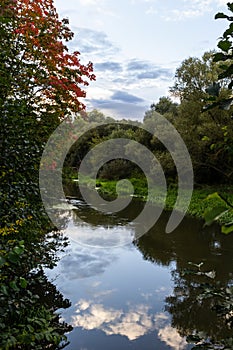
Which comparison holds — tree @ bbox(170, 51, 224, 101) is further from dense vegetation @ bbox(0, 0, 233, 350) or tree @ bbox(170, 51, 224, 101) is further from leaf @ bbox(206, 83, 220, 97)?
leaf @ bbox(206, 83, 220, 97)

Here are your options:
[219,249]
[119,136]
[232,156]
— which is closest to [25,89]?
[232,156]

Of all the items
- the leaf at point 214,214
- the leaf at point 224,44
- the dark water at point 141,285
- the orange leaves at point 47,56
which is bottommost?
the dark water at point 141,285

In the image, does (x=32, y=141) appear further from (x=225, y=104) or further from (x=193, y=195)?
(x=193, y=195)

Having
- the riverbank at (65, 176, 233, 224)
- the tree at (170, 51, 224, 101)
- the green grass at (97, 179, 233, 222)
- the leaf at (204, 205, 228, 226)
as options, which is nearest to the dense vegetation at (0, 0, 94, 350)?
the leaf at (204, 205, 228, 226)

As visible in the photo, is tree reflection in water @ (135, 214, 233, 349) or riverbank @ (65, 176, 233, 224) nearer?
tree reflection in water @ (135, 214, 233, 349)

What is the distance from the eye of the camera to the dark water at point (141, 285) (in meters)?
5.51

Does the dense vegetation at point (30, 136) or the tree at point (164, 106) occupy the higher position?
the tree at point (164, 106)

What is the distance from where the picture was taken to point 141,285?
7594mm

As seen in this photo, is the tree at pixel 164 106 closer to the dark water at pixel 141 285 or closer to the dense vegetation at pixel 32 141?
the dark water at pixel 141 285

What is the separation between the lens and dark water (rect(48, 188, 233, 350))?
217 inches

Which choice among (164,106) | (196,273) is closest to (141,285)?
(196,273)

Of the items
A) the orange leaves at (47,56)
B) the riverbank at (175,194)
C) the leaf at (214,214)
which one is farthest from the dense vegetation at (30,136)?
the riverbank at (175,194)

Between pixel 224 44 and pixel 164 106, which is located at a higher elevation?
pixel 164 106

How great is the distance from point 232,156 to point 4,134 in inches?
99.9
